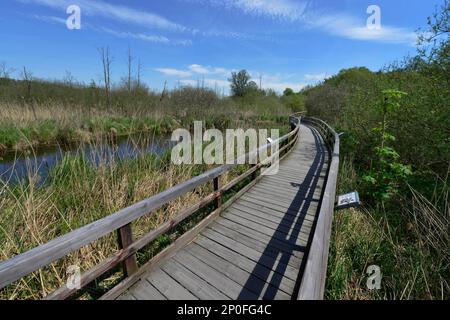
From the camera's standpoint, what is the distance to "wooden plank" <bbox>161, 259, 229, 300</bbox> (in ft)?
6.95

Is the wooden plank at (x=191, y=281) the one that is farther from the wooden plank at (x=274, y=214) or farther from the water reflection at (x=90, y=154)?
the water reflection at (x=90, y=154)

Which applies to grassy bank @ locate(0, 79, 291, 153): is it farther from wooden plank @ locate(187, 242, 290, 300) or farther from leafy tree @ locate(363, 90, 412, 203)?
leafy tree @ locate(363, 90, 412, 203)

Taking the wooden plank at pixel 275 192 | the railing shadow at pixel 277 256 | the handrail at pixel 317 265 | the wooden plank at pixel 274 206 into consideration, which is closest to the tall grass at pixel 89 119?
the wooden plank at pixel 274 206

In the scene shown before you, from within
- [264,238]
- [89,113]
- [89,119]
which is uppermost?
[89,113]

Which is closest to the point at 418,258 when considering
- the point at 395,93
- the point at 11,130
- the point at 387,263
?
the point at 387,263

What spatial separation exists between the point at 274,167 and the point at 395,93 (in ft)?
11.0

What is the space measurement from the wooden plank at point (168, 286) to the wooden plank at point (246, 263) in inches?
24.8

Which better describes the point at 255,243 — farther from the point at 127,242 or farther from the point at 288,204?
the point at 127,242

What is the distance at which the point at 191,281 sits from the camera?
2281 mm

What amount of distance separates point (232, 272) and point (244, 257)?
0.30 m

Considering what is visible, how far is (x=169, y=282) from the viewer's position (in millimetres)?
2254

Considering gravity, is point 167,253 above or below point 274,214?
below

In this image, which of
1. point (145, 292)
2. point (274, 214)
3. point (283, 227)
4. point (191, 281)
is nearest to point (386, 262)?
point (283, 227)

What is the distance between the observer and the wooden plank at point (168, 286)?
2095 mm
